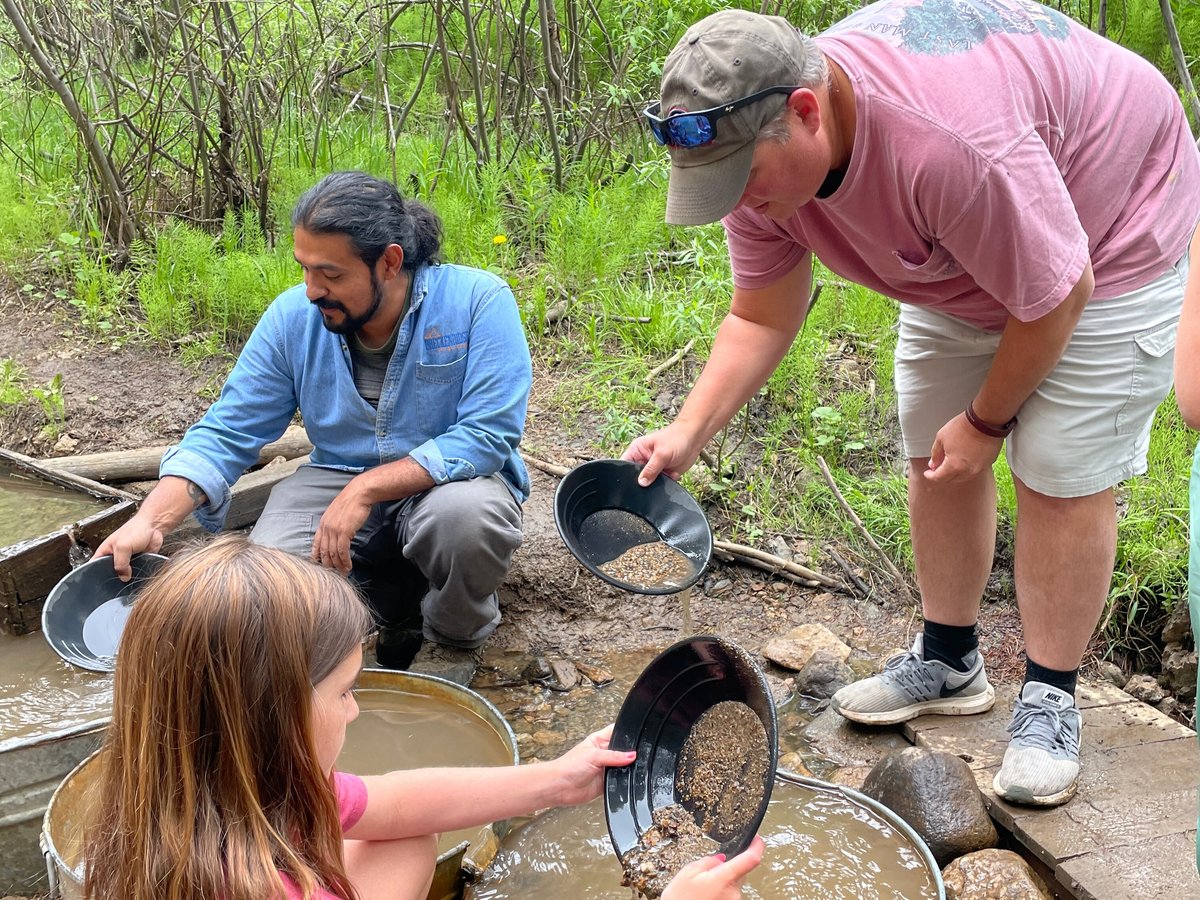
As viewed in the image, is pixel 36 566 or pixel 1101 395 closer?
pixel 1101 395

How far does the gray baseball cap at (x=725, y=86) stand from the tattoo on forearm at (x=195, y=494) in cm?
171

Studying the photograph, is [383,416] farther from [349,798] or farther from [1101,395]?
[1101,395]

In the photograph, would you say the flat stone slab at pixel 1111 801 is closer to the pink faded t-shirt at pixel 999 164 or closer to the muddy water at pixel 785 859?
the muddy water at pixel 785 859

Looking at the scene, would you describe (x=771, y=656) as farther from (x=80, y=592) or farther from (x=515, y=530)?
(x=80, y=592)

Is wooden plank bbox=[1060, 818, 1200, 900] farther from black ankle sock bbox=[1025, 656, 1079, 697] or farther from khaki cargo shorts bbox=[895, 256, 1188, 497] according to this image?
khaki cargo shorts bbox=[895, 256, 1188, 497]

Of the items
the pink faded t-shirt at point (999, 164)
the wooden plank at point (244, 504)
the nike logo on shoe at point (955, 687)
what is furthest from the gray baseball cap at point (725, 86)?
the wooden plank at point (244, 504)

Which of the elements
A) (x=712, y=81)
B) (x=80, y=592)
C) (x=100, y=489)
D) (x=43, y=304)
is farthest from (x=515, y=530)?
(x=43, y=304)

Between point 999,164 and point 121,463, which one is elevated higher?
point 999,164

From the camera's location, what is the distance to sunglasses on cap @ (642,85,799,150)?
73.9 inches

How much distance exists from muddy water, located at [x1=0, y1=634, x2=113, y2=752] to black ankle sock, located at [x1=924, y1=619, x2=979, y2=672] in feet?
6.78

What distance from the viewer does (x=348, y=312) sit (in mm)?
3045

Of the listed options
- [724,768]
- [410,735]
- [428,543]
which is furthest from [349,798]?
[428,543]

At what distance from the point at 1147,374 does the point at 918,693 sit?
3.28ft

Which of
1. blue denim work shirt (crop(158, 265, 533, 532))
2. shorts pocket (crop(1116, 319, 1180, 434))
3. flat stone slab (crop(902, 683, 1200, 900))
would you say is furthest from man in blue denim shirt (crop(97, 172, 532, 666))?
shorts pocket (crop(1116, 319, 1180, 434))
